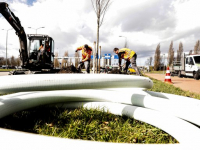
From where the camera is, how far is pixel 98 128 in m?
1.48

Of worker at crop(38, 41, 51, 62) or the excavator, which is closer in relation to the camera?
the excavator

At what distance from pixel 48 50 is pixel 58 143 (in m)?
7.60

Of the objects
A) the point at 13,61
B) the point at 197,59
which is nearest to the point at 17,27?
the point at 197,59

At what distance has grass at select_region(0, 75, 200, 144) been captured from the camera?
132cm

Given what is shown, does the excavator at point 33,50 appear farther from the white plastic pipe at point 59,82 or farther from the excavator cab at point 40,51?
the white plastic pipe at point 59,82

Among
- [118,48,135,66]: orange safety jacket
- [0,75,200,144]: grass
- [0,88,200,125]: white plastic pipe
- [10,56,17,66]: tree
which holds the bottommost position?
[0,75,200,144]: grass

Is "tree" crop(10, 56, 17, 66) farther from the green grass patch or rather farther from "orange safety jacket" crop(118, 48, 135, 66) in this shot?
the green grass patch

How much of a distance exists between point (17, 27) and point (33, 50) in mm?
1928

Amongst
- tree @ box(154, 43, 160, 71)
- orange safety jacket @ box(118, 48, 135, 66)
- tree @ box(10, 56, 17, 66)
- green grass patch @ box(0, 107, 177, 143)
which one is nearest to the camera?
green grass patch @ box(0, 107, 177, 143)

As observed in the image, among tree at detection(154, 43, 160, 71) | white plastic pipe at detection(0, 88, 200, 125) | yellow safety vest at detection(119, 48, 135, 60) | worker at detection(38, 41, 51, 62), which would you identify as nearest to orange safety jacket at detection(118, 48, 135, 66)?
yellow safety vest at detection(119, 48, 135, 60)

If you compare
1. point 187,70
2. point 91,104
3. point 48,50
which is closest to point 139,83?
point 91,104

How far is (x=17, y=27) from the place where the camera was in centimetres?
590

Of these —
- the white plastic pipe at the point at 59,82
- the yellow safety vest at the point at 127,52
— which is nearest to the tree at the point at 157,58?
the yellow safety vest at the point at 127,52

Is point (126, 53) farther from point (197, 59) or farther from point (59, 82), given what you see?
point (197, 59)
